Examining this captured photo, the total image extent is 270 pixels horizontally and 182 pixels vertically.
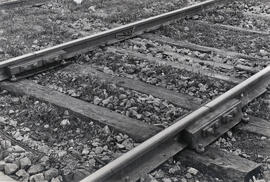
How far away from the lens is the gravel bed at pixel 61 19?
679 centimetres

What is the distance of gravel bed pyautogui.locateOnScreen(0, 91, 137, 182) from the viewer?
3.63 metres

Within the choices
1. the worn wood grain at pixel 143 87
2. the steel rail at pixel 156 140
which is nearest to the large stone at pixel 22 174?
the steel rail at pixel 156 140

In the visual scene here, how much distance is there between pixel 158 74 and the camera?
5.46 metres

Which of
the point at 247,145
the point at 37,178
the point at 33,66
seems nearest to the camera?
the point at 37,178

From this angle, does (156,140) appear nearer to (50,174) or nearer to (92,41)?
(50,174)

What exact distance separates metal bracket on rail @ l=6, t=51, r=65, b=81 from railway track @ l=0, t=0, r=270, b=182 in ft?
0.04

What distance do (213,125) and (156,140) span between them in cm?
63

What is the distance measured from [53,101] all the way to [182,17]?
3.70m

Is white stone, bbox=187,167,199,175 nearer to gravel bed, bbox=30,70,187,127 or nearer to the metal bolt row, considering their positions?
the metal bolt row

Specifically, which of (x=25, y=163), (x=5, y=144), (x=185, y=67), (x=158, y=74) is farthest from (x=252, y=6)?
(x=25, y=163)

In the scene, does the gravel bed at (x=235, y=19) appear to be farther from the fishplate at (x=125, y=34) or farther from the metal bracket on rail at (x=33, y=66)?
the metal bracket on rail at (x=33, y=66)

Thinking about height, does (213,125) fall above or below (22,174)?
above

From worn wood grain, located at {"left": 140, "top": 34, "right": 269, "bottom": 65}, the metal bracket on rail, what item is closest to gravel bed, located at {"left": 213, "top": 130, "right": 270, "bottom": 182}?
worn wood grain, located at {"left": 140, "top": 34, "right": 269, "bottom": 65}

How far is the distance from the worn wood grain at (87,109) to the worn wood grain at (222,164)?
490mm
